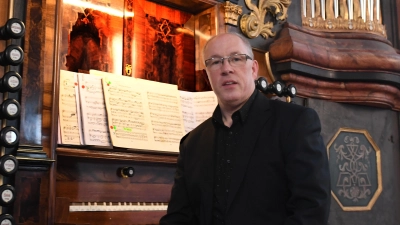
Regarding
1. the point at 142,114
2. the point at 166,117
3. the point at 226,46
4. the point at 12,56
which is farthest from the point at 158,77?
the point at 226,46

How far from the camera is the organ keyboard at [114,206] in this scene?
3.20 meters

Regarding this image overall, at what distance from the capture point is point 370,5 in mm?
5574

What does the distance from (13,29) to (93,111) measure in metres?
0.77

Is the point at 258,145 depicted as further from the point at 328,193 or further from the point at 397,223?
the point at 397,223

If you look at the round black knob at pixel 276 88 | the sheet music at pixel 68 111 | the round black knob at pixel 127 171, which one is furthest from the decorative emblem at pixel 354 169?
the sheet music at pixel 68 111

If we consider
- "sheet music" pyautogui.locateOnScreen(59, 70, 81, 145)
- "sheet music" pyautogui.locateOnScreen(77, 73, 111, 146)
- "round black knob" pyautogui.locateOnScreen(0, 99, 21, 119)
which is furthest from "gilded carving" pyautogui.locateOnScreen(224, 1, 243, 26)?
"round black knob" pyautogui.locateOnScreen(0, 99, 21, 119)

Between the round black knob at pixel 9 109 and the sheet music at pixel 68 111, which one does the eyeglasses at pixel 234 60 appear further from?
the sheet music at pixel 68 111

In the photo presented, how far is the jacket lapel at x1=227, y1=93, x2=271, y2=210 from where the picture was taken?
1894 millimetres

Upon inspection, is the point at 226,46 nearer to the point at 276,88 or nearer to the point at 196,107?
the point at 196,107

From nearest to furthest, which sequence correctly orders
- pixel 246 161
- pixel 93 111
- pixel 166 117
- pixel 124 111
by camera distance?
pixel 246 161 → pixel 93 111 → pixel 124 111 → pixel 166 117

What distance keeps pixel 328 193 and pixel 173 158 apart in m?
1.99

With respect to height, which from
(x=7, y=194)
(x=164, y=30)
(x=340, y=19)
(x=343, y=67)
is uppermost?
(x=340, y=19)

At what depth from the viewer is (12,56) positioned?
2867 millimetres

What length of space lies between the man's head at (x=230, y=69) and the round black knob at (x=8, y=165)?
1.30 m
